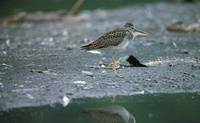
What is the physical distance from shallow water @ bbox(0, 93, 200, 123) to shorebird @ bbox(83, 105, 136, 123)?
94mm

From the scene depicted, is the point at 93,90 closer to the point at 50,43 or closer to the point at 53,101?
the point at 53,101

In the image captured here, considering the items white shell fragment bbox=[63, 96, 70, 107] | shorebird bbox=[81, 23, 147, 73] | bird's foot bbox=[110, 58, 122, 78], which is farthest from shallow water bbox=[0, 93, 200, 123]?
shorebird bbox=[81, 23, 147, 73]

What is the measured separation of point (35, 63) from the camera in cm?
1177

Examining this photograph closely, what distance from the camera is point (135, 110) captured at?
855 cm

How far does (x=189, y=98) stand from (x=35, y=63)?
3638mm

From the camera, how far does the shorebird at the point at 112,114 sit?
809 cm

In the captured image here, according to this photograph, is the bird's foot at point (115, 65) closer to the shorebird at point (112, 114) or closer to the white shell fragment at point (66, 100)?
the white shell fragment at point (66, 100)

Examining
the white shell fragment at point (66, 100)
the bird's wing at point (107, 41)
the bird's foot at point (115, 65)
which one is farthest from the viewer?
the bird's wing at point (107, 41)

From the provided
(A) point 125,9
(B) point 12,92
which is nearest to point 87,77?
(B) point 12,92

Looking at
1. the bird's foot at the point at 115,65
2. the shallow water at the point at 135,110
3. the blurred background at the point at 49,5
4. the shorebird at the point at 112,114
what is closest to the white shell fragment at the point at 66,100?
the shallow water at the point at 135,110

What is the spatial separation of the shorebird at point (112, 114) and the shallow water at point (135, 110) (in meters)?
0.09

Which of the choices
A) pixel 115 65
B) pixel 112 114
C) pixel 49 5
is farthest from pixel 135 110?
pixel 49 5

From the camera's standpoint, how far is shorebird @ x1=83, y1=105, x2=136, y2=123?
26.6 feet

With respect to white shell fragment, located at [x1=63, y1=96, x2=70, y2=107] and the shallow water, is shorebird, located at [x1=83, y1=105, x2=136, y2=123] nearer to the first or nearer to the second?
the shallow water
